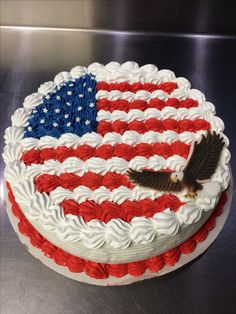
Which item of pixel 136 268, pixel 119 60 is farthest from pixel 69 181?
pixel 119 60

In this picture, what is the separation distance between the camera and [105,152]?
2.28 metres

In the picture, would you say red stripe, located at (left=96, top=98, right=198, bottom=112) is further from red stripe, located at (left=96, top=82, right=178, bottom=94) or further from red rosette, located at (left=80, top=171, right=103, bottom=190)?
red rosette, located at (left=80, top=171, right=103, bottom=190)

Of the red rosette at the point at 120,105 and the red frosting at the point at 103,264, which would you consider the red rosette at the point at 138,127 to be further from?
the red frosting at the point at 103,264

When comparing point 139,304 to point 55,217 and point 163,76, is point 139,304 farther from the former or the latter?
point 163,76

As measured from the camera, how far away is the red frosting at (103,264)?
2158 millimetres

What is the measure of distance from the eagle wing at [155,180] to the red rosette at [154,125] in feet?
1.15

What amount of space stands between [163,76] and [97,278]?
4.29 ft

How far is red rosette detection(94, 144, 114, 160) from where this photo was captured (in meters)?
2.28

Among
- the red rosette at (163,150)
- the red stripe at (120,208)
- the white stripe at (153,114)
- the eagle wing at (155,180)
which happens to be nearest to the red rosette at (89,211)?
the red stripe at (120,208)

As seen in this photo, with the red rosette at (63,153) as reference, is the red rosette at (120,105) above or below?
above

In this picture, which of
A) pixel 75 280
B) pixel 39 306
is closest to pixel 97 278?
pixel 75 280

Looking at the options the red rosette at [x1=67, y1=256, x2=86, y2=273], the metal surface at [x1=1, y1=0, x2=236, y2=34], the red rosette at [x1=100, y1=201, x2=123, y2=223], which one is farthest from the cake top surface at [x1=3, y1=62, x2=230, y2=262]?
the metal surface at [x1=1, y1=0, x2=236, y2=34]

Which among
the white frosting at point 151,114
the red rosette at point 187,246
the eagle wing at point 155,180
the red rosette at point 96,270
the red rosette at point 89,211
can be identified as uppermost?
the white frosting at point 151,114

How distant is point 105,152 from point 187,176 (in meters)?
0.46
